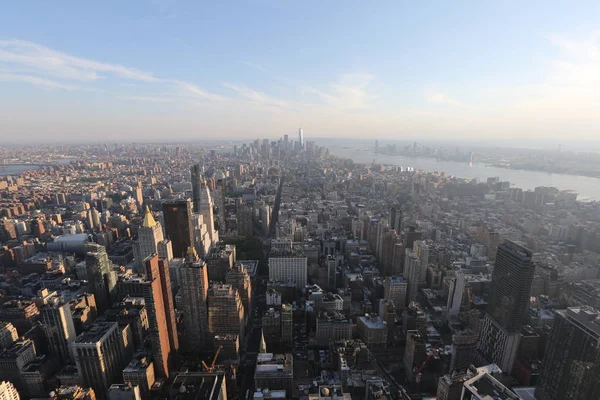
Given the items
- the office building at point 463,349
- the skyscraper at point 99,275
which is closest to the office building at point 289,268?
the office building at point 463,349

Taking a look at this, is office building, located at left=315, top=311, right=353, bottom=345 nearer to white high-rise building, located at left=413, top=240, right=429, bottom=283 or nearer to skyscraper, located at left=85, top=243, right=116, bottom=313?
white high-rise building, located at left=413, top=240, right=429, bottom=283

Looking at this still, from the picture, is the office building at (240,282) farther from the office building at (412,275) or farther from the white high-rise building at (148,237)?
the office building at (412,275)

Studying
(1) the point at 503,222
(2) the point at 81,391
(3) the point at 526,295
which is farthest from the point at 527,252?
(1) the point at 503,222

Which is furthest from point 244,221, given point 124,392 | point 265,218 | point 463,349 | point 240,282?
point 463,349

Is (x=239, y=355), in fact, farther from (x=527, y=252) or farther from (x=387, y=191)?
(x=387, y=191)

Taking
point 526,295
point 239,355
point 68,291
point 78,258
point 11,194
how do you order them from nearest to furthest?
1. point 526,295
2. point 239,355
3. point 68,291
4. point 78,258
5. point 11,194

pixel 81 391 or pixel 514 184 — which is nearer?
pixel 81 391

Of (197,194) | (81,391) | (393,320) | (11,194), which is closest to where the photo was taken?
(81,391)

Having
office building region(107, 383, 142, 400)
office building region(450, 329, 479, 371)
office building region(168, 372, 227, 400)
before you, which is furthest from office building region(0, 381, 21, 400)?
office building region(450, 329, 479, 371)
